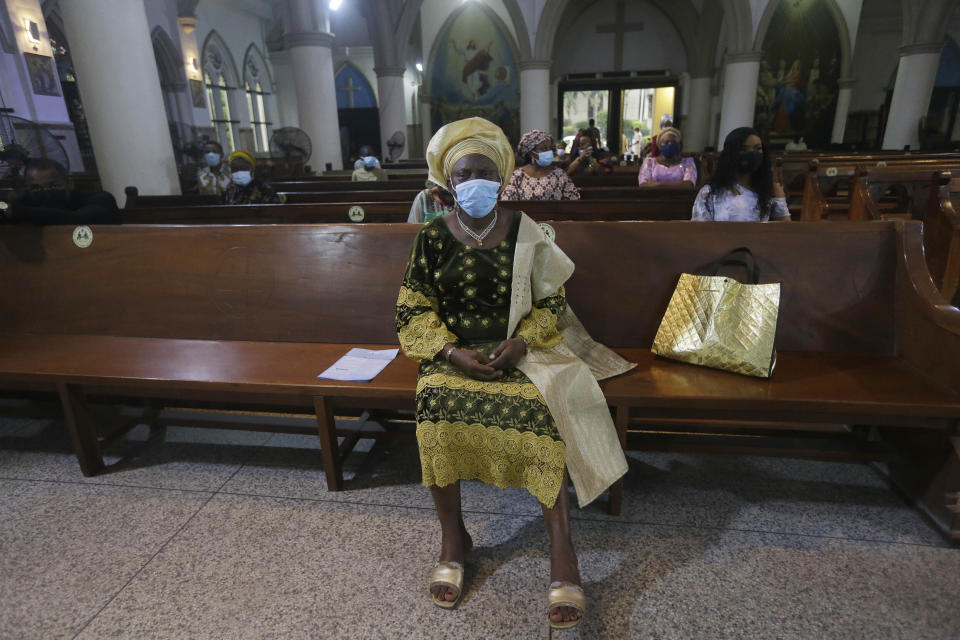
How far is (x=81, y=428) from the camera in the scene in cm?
233

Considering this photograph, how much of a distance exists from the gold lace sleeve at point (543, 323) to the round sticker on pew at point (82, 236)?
235 centimetres

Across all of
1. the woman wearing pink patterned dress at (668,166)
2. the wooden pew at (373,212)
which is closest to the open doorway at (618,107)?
the woman wearing pink patterned dress at (668,166)

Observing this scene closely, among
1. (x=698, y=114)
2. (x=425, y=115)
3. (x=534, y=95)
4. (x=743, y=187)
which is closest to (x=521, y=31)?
(x=534, y=95)

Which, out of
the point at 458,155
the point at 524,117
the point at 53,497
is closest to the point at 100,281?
the point at 53,497

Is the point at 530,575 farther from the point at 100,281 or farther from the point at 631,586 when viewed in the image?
the point at 100,281

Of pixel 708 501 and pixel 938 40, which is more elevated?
pixel 938 40

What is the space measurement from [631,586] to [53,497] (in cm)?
236

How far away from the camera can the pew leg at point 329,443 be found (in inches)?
81.7

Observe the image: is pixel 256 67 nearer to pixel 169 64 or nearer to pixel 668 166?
pixel 169 64

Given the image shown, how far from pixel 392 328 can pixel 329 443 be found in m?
0.60

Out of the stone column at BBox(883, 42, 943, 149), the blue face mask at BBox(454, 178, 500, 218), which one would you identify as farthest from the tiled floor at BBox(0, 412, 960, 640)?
the stone column at BBox(883, 42, 943, 149)

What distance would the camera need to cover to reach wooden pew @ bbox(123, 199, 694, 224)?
344 centimetres

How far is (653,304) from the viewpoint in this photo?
231cm

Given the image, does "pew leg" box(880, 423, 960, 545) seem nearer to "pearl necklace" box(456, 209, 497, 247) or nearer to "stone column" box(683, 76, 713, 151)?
"pearl necklace" box(456, 209, 497, 247)
